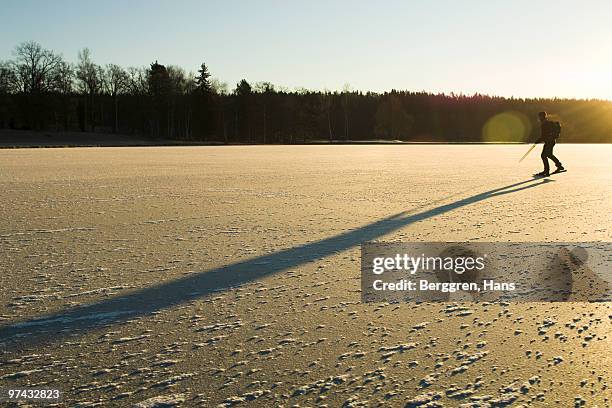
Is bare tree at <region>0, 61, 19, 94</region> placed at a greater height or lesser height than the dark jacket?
greater

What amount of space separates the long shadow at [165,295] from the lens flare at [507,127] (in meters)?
110

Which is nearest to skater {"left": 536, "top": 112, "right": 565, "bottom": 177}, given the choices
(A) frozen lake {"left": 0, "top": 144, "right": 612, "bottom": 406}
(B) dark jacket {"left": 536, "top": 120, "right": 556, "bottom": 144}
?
(B) dark jacket {"left": 536, "top": 120, "right": 556, "bottom": 144}

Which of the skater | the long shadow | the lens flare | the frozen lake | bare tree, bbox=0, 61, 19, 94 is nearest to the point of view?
the frozen lake

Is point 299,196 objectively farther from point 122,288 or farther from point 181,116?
point 181,116

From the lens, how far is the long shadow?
2561 millimetres

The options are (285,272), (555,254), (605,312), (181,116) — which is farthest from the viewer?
(181,116)

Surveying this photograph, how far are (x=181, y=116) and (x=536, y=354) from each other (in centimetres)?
7196

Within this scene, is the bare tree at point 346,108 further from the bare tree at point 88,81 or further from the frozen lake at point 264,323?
the frozen lake at point 264,323

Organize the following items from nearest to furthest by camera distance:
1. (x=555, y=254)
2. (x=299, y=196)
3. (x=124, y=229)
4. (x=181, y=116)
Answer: (x=555, y=254), (x=124, y=229), (x=299, y=196), (x=181, y=116)

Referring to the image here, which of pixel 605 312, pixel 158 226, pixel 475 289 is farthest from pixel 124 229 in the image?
pixel 605 312

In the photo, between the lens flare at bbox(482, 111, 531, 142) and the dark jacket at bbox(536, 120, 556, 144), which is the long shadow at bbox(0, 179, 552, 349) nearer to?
the dark jacket at bbox(536, 120, 556, 144)

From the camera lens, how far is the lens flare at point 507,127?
110 metres

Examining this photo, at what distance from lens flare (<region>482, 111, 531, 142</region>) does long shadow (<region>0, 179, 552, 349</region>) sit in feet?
360

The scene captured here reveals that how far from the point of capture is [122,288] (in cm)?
331
